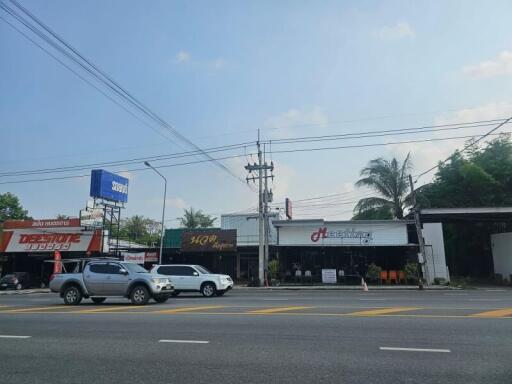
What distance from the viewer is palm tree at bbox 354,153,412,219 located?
134 feet

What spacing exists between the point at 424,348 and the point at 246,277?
31.8 metres

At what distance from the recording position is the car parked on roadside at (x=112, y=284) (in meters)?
17.3

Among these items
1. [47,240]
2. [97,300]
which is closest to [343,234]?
[97,300]

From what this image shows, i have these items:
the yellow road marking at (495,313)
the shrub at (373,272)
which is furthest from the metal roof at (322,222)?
the yellow road marking at (495,313)

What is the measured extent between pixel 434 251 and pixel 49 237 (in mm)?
33216

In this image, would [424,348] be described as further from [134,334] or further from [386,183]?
[386,183]

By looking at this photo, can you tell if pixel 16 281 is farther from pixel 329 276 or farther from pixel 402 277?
pixel 402 277

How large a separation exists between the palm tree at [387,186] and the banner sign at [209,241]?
13041 mm

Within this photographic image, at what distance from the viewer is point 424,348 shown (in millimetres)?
7570

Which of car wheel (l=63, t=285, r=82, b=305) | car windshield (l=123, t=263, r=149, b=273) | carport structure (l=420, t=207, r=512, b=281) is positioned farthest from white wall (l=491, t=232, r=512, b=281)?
car wheel (l=63, t=285, r=82, b=305)

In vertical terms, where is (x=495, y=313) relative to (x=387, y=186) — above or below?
below

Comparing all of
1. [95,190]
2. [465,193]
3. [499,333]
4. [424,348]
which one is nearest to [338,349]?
[424,348]

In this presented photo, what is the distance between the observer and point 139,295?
17.4m

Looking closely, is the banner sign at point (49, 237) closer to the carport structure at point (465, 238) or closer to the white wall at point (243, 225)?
the white wall at point (243, 225)
